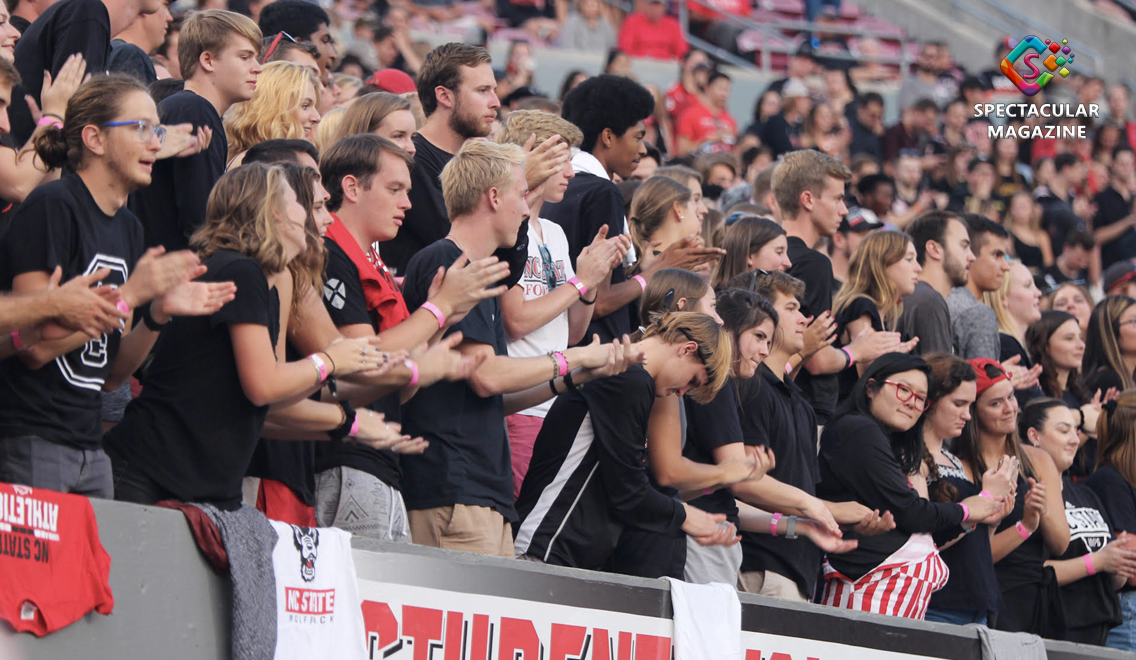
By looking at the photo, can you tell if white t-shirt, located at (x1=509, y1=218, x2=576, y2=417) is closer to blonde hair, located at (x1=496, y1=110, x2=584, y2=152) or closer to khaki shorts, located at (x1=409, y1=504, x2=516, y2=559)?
blonde hair, located at (x1=496, y1=110, x2=584, y2=152)

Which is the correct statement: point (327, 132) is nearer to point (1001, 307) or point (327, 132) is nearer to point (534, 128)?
point (534, 128)

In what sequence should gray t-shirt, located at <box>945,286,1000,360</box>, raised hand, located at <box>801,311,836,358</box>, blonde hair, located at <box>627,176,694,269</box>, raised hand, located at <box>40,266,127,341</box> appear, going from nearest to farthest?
raised hand, located at <box>40,266,127,341</box> < raised hand, located at <box>801,311,836,358</box> < blonde hair, located at <box>627,176,694,269</box> < gray t-shirt, located at <box>945,286,1000,360</box>

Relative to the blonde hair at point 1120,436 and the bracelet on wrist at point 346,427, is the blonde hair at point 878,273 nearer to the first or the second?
the blonde hair at point 1120,436

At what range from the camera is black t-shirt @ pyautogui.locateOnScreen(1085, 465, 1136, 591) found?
7.98 meters

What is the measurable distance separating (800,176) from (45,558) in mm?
4832

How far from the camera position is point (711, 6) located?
59.1 feet

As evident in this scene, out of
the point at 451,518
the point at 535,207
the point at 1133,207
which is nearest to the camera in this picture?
the point at 451,518

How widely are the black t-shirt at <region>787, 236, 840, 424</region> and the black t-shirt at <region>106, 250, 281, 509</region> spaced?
11.6 ft

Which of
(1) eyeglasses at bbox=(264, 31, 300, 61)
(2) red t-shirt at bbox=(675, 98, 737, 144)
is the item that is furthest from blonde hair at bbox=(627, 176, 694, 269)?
(2) red t-shirt at bbox=(675, 98, 737, 144)

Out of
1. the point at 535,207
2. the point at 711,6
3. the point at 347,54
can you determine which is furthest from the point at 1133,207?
the point at 535,207

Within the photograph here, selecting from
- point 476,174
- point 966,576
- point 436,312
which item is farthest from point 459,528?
point 966,576

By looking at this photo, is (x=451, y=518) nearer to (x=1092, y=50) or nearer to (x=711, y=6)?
(x=711, y=6)

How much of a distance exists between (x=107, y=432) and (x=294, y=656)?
87 cm

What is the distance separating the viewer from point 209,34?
5480 millimetres
